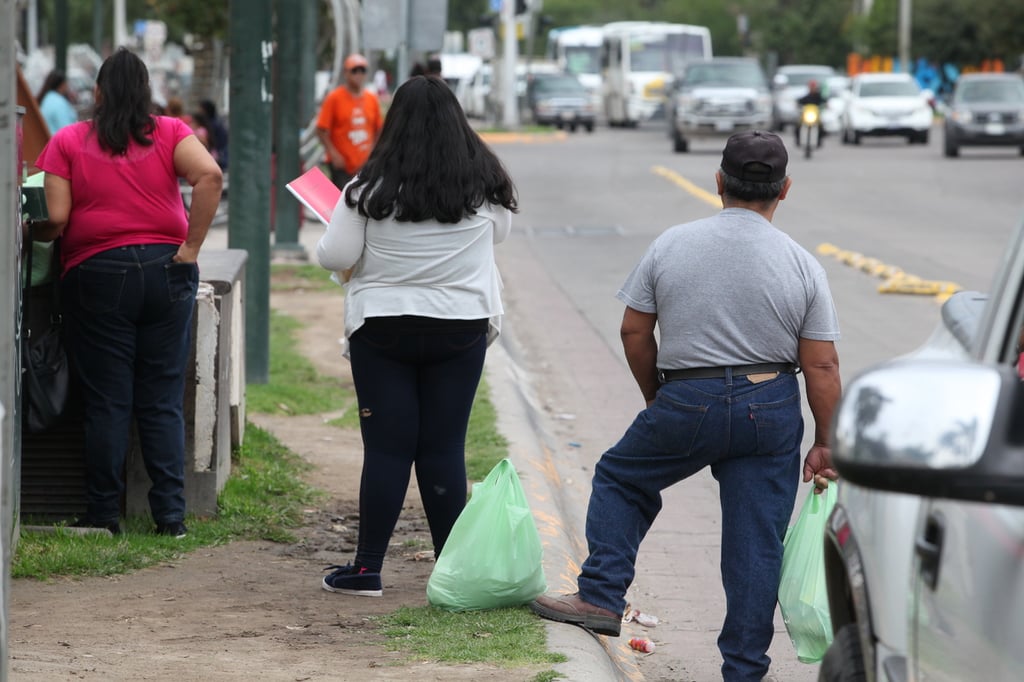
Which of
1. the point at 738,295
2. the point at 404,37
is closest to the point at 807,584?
the point at 738,295

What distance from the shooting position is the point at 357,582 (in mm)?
5773

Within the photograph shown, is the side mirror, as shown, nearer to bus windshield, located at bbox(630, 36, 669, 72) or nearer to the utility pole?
the utility pole

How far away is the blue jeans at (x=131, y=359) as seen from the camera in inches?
242

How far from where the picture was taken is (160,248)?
245 inches

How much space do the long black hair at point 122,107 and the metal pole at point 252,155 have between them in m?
3.09

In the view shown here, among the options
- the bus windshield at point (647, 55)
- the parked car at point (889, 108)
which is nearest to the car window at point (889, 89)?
the parked car at point (889, 108)

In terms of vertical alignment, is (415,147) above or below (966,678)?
above

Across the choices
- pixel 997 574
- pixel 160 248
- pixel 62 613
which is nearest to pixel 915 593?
pixel 997 574

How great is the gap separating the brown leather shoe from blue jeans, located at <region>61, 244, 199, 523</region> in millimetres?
1864

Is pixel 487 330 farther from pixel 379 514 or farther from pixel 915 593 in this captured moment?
pixel 915 593

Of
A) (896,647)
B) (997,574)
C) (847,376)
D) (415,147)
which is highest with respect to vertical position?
(415,147)

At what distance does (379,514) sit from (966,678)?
11.3 ft

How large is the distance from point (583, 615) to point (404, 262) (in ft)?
4.13

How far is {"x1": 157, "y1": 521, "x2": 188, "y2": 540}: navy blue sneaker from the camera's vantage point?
21.1ft
